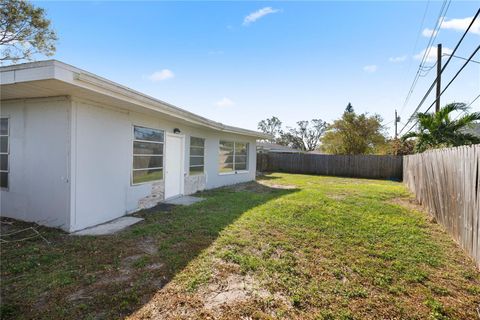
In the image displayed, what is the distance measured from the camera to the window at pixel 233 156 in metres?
11.5

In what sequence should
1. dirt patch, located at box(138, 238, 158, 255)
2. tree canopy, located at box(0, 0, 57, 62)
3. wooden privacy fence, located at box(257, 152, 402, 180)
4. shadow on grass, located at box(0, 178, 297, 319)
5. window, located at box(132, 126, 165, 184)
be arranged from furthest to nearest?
wooden privacy fence, located at box(257, 152, 402, 180) < tree canopy, located at box(0, 0, 57, 62) < window, located at box(132, 126, 165, 184) < dirt patch, located at box(138, 238, 158, 255) < shadow on grass, located at box(0, 178, 297, 319)

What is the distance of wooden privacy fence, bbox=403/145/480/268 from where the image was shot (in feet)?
12.2

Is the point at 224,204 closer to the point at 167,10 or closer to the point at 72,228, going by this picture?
the point at 72,228

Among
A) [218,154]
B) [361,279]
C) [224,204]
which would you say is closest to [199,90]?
[218,154]

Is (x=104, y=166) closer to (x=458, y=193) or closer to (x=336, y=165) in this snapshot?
(x=458, y=193)

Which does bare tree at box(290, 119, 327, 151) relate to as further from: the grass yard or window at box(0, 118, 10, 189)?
window at box(0, 118, 10, 189)

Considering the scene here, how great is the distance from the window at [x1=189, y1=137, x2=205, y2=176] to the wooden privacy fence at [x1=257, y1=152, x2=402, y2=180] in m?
10.8

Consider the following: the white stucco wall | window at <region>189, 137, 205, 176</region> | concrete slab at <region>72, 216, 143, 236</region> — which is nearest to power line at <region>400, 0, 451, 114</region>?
window at <region>189, 137, 205, 176</region>

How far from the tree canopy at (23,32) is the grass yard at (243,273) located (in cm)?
846

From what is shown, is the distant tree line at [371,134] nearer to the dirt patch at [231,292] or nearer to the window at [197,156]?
the window at [197,156]

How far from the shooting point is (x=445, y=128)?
30.9 ft

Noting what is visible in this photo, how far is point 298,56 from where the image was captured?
34.4 ft

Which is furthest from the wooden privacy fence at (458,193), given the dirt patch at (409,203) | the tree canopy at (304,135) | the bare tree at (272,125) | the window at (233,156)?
the bare tree at (272,125)

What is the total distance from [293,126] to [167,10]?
45880 millimetres
